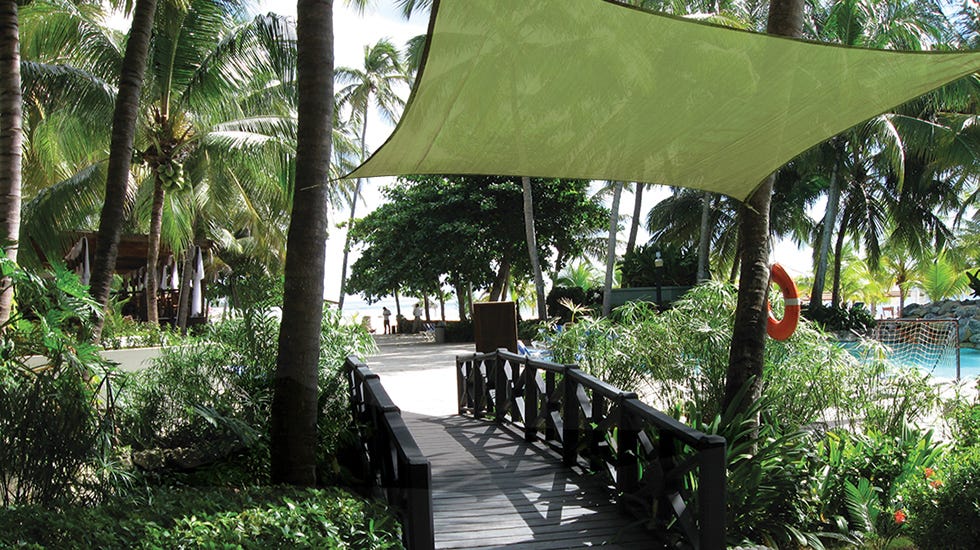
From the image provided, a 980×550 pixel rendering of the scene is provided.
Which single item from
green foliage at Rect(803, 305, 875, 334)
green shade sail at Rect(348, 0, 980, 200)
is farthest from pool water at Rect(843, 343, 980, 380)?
green shade sail at Rect(348, 0, 980, 200)

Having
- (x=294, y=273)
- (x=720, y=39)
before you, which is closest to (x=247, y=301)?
(x=294, y=273)

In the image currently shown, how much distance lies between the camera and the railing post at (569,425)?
5.66m

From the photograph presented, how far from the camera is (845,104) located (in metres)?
4.13

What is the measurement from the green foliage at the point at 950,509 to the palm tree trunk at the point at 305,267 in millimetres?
3527

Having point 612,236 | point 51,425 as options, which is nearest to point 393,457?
point 51,425

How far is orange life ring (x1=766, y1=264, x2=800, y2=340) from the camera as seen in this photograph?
5.84 m

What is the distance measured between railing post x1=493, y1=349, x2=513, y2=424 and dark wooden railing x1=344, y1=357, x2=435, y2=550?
1.75 m

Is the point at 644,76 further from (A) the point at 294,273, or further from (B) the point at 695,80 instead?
(A) the point at 294,273

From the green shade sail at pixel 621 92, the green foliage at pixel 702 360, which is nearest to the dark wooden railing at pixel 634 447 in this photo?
the green foliage at pixel 702 360

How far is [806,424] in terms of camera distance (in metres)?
6.17

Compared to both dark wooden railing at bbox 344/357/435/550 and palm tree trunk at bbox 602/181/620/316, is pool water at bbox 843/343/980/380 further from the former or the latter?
dark wooden railing at bbox 344/357/435/550

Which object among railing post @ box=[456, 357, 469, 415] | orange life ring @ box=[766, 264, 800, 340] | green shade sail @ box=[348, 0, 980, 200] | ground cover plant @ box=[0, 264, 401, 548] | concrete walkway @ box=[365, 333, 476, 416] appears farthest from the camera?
concrete walkway @ box=[365, 333, 476, 416]

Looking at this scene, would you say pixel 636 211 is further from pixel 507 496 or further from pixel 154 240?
pixel 507 496

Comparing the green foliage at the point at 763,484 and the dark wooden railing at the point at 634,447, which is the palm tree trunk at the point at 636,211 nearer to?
the dark wooden railing at the point at 634,447
